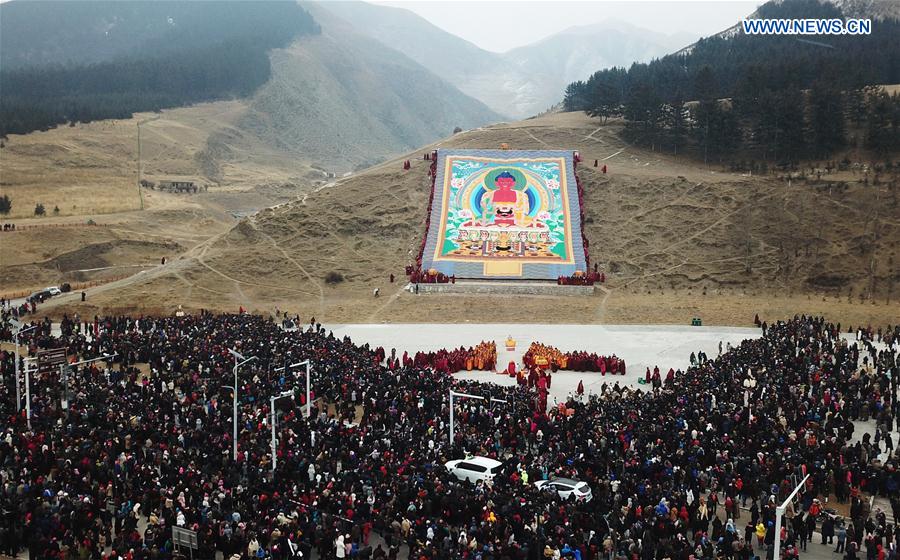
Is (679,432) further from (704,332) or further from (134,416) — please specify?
(704,332)

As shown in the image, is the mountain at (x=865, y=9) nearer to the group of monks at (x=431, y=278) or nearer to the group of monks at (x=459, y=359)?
the group of monks at (x=431, y=278)

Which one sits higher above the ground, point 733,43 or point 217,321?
point 733,43

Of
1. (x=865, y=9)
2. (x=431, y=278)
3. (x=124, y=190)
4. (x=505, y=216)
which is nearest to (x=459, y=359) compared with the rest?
(x=431, y=278)

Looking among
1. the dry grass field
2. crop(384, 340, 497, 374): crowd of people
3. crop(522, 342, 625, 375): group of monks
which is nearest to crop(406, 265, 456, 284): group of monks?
crop(384, 340, 497, 374): crowd of people

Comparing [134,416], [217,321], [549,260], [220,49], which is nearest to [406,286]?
[549,260]

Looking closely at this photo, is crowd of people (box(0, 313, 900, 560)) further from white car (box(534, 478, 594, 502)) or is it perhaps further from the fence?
the fence

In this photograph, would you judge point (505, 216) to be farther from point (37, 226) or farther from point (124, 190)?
point (124, 190)
